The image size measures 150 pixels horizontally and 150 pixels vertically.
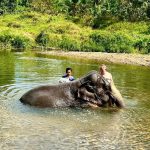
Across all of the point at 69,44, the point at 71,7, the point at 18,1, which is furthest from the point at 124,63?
the point at 18,1

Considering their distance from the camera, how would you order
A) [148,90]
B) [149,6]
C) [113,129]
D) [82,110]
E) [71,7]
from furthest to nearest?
[71,7] → [149,6] → [148,90] → [82,110] → [113,129]

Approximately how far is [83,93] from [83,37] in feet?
125

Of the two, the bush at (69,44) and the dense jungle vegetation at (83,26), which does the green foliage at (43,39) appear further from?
the bush at (69,44)

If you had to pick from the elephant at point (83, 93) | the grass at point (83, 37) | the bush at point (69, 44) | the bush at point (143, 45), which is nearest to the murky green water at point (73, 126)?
the elephant at point (83, 93)

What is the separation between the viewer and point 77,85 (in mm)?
17375

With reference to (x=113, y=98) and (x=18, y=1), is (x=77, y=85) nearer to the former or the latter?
(x=113, y=98)

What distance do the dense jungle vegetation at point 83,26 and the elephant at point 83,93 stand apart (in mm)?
30946

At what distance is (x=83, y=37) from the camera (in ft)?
180

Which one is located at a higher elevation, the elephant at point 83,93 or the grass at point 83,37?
the grass at point 83,37

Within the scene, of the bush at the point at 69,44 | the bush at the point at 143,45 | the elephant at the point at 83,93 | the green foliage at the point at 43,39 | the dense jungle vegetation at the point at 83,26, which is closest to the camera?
the elephant at the point at 83,93

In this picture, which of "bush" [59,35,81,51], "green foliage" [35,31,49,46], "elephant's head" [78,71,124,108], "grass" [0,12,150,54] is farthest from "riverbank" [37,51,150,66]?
"elephant's head" [78,71,124,108]

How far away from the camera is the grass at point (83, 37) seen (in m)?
49.7

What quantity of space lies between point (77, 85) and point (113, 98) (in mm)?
1434

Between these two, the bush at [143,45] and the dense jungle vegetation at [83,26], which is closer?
the bush at [143,45]
